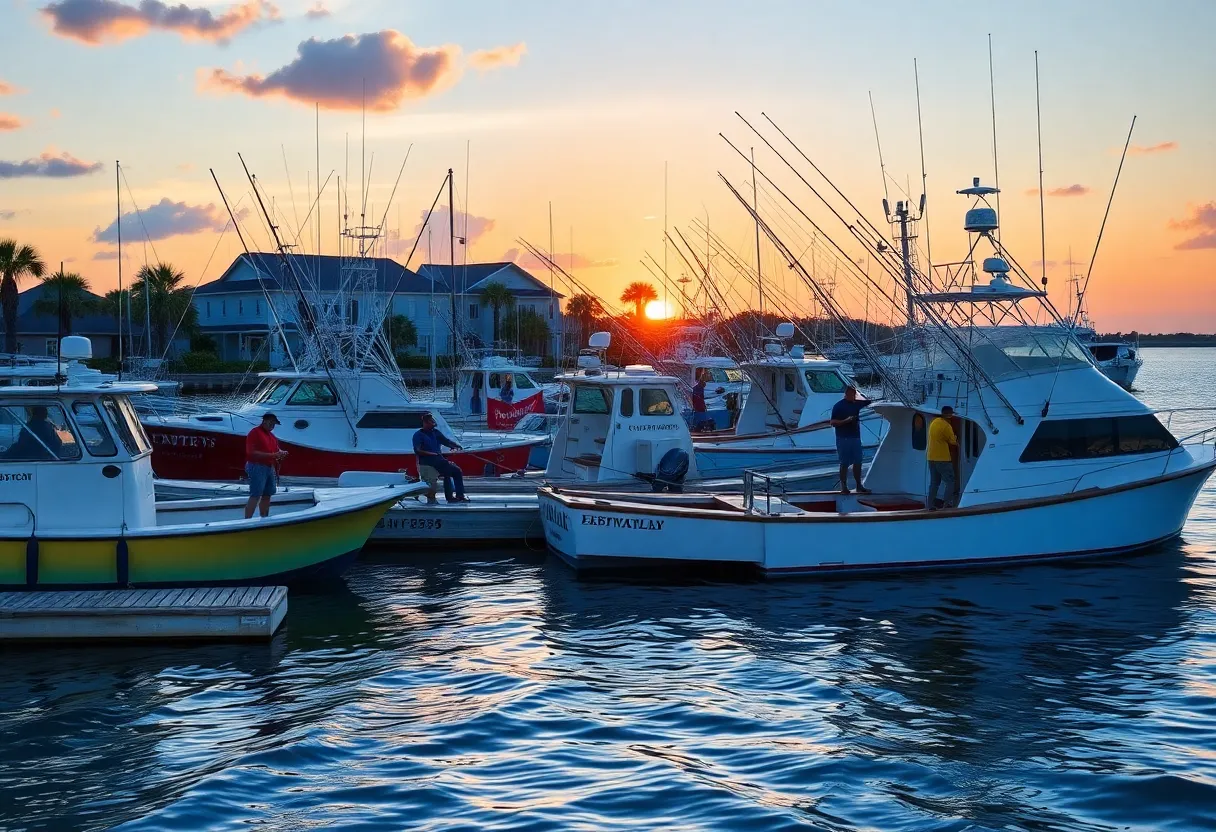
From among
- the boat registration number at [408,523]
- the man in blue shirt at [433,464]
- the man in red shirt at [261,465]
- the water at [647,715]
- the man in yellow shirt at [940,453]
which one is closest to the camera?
the water at [647,715]

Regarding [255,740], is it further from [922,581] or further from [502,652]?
[922,581]

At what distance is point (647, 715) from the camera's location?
10.1 m

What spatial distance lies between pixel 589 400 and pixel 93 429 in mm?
8592

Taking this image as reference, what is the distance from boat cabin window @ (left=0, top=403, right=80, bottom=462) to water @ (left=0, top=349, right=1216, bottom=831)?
7.67 feet

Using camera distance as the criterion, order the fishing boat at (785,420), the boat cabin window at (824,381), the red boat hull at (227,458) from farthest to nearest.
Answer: the boat cabin window at (824,381), the fishing boat at (785,420), the red boat hull at (227,458)

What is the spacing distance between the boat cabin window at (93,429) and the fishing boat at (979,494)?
18.3ft

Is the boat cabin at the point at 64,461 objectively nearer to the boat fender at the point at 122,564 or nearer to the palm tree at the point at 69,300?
the boat fender at the point at 122,564

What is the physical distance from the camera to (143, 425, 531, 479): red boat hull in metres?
22.6

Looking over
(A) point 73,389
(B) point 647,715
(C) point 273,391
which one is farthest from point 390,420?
(B) point 647,715

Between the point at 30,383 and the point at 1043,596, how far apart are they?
12.5m

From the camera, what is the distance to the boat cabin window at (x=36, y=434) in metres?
12.9

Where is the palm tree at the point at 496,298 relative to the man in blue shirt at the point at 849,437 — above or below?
above

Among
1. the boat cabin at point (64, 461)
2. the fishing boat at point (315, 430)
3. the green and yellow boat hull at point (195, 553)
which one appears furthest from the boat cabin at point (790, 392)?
the boat cabin at point (64, 461)

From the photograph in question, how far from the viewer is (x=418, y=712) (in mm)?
10188
